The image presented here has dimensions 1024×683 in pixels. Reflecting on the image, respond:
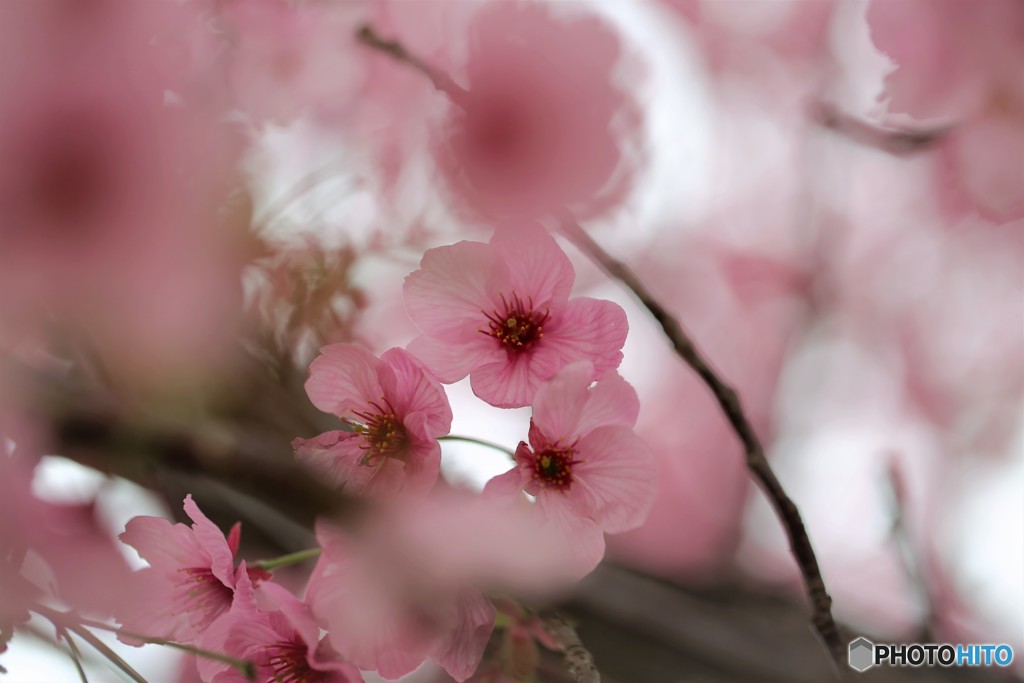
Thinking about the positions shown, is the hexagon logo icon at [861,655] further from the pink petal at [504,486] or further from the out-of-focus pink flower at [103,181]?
the out-of-focus pink flower at [103,181]

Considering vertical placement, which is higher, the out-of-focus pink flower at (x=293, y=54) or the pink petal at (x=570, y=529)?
the out-of-focus pink flower at (x=293, y=54)

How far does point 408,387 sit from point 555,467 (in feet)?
0.20

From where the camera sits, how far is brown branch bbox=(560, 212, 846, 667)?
262mm

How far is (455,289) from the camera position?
278 mm

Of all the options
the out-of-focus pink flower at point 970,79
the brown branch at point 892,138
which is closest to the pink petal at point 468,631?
the brown branch at point 892,138

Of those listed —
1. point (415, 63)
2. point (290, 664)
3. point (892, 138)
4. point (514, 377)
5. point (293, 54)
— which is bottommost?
point (290, 664)

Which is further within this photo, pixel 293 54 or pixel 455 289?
pixel 293 54

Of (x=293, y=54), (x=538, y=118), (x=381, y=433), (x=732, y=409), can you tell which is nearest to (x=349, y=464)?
(x=381, y=433)

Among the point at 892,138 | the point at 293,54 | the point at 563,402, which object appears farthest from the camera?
the point at 293,54

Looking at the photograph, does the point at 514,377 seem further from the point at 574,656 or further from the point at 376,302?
the point at 376,302

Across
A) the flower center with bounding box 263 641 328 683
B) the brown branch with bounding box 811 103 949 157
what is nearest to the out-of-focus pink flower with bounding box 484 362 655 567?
the flower center with bounding box 263 641 328 683

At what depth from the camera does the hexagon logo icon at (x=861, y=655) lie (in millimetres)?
440

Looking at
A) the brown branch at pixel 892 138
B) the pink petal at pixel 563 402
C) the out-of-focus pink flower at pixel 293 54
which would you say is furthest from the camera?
the out-of-focus pink flower at pixel 293 54

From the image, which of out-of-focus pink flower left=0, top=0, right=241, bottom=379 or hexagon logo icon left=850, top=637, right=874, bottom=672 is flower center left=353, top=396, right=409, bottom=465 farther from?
hexagon logo icon left=850, top=637, right=874, bottom=672
